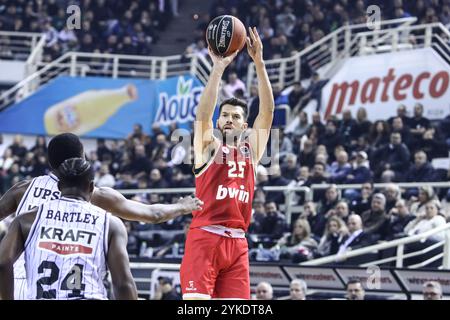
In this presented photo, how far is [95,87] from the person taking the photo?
25.2m

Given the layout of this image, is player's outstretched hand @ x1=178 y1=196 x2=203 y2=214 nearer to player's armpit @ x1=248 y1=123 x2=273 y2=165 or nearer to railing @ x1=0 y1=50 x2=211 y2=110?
player's armpit @ x1=248 y1=123 x2=273 y2=165

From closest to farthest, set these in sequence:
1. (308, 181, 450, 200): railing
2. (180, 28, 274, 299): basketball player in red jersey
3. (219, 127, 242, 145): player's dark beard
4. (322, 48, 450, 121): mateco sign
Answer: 1. (180, 28, 274, 299): basketball player in red jersey
2. (219, 127, 242, 145): player's dark beard
3. (308, 181, 450, 200): railing
4. (322, 48, 450, 121): mateco sign

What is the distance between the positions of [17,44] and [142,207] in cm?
2250

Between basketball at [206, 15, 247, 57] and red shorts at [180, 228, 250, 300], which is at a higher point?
basketball at [206, 15, 247, 57]

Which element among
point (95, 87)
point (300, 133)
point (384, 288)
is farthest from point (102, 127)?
point (384, 288)

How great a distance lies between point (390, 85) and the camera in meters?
20.8

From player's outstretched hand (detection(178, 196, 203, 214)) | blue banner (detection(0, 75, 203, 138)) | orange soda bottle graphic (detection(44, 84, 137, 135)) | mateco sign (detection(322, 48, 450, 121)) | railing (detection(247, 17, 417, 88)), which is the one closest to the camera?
player's outstretched hand (detection(178, 196, 203, 214))

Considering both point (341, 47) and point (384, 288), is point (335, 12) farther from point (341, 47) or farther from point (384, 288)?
point (384, 288)

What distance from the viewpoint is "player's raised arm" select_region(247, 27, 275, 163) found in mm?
9430

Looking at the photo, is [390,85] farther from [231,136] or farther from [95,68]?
[231,136]

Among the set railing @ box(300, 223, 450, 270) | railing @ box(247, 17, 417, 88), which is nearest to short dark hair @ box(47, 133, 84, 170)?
railing @ box(300, 223, 450, 270)

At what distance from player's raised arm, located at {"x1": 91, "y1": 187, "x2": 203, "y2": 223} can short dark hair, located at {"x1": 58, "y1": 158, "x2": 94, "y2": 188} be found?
2.88 feet

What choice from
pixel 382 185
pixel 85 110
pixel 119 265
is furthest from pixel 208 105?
pixel 85 110

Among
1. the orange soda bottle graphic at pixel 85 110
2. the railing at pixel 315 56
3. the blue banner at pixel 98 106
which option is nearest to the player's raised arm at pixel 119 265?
the railing at pixel 315 56
